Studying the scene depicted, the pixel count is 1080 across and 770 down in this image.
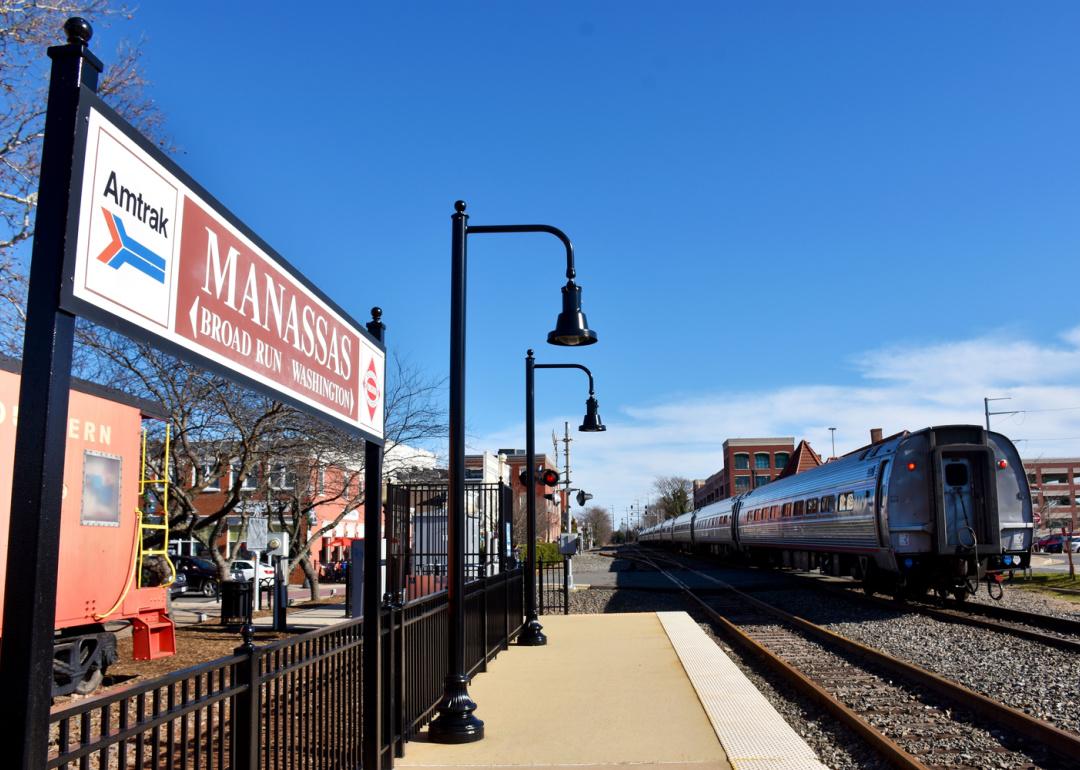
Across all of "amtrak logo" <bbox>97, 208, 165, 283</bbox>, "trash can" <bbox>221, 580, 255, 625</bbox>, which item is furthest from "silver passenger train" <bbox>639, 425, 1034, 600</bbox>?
"amtrak logo" <bbox>97, 208, 165, 283</bbox>

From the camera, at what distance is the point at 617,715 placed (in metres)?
8.12

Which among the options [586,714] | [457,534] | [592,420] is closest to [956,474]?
[592,420]

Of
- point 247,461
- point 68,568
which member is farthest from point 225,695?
point 247,461

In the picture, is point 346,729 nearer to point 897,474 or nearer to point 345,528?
point 897,474

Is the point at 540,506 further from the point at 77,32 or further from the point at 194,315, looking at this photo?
the point at 77,32

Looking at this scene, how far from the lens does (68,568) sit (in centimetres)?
916

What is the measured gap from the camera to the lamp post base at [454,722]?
7113 mm

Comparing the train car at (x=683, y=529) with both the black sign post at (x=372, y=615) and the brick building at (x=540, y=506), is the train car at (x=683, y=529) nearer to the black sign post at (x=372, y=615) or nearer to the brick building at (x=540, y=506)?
the brick building at (x=540, y=506)

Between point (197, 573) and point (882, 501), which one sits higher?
point (882, 501)

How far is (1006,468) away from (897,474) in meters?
2.06

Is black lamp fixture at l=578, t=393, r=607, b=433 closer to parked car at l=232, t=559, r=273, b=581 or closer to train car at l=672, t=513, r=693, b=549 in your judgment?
parked car at l=232, t=559, r=273, b=581

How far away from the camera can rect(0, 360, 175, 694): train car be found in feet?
30.2

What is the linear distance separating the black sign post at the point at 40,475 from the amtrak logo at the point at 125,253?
0.58 ft

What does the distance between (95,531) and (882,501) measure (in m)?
14.6
